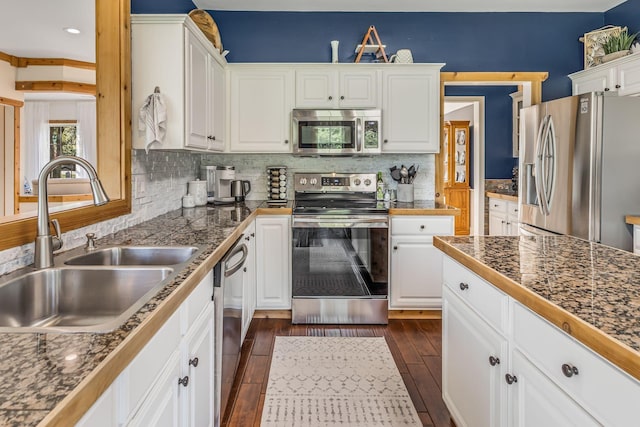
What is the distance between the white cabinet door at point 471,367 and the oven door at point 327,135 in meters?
1.98

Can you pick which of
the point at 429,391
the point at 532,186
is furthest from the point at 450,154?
the point at 429,391

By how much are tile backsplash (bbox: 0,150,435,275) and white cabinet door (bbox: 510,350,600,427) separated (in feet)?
5.30

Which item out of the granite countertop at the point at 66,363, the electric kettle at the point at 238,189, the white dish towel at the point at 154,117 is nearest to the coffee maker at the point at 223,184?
the electric kettle at the point at 238,189

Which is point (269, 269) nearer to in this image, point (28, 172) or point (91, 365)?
point (28, 172)

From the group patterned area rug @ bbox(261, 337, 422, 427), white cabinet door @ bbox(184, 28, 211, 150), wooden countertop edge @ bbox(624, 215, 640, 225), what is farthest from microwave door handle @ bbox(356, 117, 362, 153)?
wooden countertop edge @ bbox(624, 215, 640, 225)

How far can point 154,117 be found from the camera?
92.4 inches

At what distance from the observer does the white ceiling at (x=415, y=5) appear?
3768 mm

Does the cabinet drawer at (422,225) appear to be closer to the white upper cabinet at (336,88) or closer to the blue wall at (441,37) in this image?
the white upper cabinet at (336,88)

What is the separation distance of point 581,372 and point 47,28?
261cm

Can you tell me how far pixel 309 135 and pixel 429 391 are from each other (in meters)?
2.19

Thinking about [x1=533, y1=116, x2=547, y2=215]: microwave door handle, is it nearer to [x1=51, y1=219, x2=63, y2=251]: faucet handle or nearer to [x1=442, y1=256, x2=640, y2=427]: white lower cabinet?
[x1=442, y1=256, x2=640, y2=427]: white lower cabinet

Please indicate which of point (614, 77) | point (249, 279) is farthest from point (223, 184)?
point (614, 77)

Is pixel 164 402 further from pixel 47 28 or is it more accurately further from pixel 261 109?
pixel 261 109

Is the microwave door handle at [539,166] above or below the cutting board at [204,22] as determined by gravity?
below
